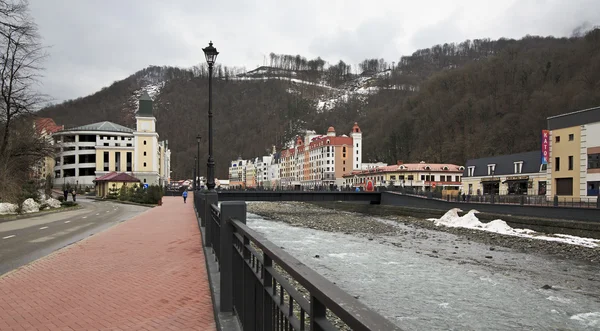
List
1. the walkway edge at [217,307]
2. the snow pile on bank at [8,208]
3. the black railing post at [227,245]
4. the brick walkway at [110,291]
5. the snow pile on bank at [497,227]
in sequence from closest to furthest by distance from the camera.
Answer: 1. the walkway edge at [217,307]
2. the black railing post at [227,245]
3. the brick walkway at [110,291]
4. the snow pile on bank at [8,208]
5. the snow pile on bank at [497,227]

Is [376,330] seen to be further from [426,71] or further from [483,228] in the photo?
[426,71]

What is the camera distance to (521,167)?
51.3 meters

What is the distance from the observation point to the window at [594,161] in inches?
1342

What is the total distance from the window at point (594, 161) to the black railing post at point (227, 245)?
126 ft

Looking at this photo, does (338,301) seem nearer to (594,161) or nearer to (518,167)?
(594,161)

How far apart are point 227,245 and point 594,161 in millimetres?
38850

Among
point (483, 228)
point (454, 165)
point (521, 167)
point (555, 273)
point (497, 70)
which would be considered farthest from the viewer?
point (497, 70)

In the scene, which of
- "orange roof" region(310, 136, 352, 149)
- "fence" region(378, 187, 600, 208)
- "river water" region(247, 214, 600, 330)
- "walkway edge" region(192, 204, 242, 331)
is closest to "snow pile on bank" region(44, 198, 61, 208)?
"river water" region(247, 214, 600, 330)

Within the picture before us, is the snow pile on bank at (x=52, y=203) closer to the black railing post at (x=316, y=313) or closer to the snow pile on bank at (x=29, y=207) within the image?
the snow pile on bank at (x=29, y=207)

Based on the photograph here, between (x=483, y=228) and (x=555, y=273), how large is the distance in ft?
50.8

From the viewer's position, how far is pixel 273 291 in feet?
8.81

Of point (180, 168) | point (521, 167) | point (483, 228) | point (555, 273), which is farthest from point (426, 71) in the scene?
point (555, 273)

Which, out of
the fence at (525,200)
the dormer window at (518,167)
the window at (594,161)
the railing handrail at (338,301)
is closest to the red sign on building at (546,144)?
the window at (594,161)

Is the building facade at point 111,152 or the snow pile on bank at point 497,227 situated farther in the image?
the building facade at point 111,152
